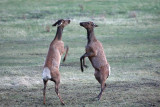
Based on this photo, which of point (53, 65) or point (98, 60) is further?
point (98, 60)

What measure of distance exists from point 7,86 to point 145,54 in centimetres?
727

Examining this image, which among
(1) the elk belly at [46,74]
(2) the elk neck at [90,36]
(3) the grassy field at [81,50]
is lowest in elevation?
(3) the grassy field at [81,50]

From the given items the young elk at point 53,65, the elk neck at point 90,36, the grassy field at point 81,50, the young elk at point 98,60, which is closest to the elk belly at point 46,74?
the young elk at point 53,65

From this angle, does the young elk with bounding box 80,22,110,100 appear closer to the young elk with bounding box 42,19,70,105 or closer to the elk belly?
the young elk with bounding box 42,19,70,105

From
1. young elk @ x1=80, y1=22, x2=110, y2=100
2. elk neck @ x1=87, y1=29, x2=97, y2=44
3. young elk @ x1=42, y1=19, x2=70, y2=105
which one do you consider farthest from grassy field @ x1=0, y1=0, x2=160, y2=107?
elk neck @ x1=87, y1=29, x2=97, y2=44

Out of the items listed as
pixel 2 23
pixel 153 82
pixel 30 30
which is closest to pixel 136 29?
pixel 30 30

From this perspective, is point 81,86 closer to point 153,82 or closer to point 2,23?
point 153,82

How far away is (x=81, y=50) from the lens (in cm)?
1942

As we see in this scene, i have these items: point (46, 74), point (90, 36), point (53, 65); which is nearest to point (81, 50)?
point (90, 36)

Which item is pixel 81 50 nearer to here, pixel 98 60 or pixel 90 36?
pixel 90 36

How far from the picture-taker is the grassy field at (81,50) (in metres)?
11.8

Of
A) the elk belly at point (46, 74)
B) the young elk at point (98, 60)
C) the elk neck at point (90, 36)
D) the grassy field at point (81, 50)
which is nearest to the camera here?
the elk belly at point (46, 74)

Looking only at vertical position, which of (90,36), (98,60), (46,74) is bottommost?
(46,74)

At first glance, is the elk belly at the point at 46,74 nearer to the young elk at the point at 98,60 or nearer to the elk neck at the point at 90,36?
the young elk at the point at 98,60
